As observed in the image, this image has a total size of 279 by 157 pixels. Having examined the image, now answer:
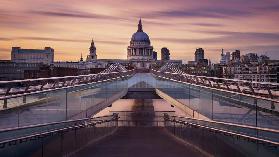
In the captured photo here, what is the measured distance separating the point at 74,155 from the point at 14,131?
2.94m

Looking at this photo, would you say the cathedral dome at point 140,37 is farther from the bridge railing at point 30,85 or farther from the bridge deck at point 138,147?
the bridge railing at point 30,85

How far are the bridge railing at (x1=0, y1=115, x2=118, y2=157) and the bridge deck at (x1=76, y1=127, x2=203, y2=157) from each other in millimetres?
323

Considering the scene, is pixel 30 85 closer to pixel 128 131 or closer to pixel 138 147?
pixel 138 147

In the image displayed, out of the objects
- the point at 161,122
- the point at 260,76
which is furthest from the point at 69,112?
the point at 260,76

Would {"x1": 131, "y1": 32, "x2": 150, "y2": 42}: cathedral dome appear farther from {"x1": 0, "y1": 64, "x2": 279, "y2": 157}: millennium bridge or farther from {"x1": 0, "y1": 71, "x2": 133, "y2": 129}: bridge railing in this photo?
{"x1": 0, "y1": 71, "x2": 133, "y2": 129}: bridge railing

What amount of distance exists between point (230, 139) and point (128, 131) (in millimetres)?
7864

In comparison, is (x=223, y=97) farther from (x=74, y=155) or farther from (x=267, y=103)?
(x=74, y=155)

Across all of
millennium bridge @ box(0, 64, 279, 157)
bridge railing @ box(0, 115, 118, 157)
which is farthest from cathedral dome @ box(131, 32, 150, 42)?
bridge railing @ box(0, 115, 118, 157)

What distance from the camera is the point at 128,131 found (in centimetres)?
1750

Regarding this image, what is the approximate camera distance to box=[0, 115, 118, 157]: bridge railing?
8359mm

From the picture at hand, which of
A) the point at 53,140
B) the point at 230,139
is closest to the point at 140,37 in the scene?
the point at 53,140

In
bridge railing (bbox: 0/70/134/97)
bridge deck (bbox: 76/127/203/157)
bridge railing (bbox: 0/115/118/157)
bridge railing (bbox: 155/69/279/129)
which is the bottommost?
bridge deck (bbox: 76/127/203/157)

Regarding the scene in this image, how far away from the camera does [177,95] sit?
19328 millimetres

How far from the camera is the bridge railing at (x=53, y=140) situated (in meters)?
8.36
